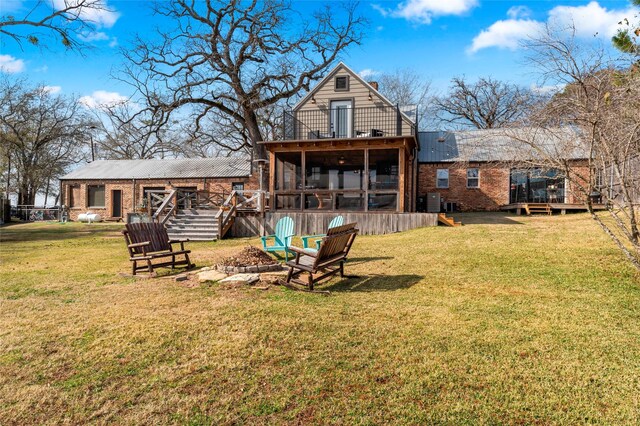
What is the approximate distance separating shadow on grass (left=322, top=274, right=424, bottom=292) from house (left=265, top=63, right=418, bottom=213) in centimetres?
721

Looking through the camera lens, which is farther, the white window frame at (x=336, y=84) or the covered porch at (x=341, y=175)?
the white window frame at (x=336, y=84)

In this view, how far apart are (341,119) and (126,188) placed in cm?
1640

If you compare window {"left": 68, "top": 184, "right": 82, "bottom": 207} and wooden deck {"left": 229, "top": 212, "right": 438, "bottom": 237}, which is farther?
window {"left": 68, "top": 184, "right": 82, "bottom": 207}

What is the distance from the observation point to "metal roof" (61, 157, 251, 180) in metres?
24.8

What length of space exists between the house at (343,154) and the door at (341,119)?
0.15 ft

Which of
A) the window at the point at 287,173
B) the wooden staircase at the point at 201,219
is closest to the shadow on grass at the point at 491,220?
the window at the point at 287,173

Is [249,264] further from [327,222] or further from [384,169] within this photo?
[384,169]

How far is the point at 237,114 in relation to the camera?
Result: 23.8 metres

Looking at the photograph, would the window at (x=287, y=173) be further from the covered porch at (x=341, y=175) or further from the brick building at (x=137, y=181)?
the brick building at (x=137, y=181)

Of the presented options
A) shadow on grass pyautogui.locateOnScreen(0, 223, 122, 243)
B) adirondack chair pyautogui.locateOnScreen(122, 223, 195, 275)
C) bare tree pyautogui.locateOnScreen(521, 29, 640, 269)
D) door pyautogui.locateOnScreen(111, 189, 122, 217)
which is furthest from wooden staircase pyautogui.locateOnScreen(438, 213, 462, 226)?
door pyautogui.locateOnScreen(111, 189, 122, 217)

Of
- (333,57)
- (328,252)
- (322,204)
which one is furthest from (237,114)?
(328,252)

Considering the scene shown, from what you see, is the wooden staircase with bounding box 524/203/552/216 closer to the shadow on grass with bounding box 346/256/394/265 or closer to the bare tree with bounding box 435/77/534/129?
the shadow on grass with bounding box 346/256/394/265

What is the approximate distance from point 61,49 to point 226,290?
37.1 ft

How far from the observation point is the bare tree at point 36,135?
3219cm
